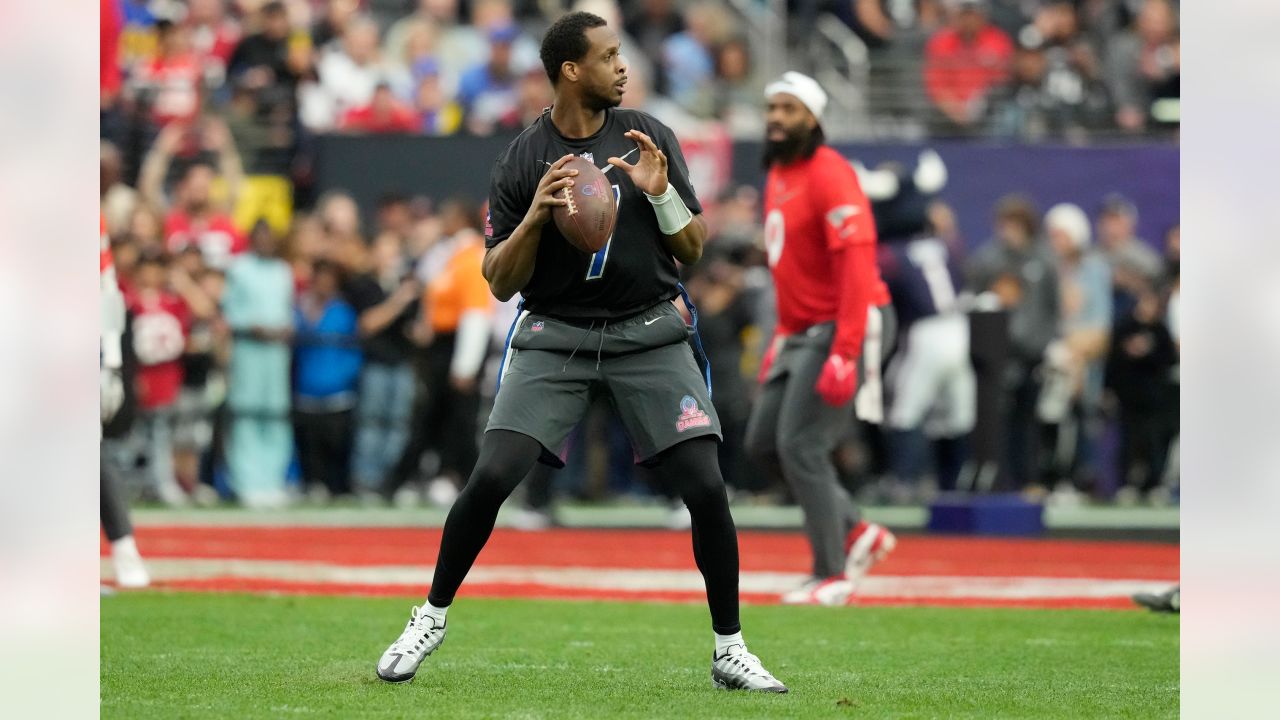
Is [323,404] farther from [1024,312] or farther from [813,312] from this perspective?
[813,312]

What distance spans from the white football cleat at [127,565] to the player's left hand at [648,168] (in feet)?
15.1

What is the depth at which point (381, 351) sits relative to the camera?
16734mm

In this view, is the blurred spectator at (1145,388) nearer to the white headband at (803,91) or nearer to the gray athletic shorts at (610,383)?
the white headband at (803,91)

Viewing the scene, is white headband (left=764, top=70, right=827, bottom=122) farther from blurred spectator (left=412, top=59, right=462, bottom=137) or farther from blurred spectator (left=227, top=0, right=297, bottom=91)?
blurred spectator (left=227, top=0, right=297, bottom=91)

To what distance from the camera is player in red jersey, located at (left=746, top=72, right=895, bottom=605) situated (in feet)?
29.9

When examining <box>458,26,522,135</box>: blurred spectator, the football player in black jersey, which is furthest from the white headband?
<box>458,26,522,135</box>: blurred spectator

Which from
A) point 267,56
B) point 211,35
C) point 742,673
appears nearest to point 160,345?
point 267,56

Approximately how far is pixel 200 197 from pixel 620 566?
22.7 feet

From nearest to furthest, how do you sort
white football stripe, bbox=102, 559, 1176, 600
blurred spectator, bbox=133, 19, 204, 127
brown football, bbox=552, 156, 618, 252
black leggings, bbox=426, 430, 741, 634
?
brown football, bbox=552, 156, 618, 252 < black leggings, bbox=426, 430, 741, 634 < white football stripe, bbox=102, 559, 1176, 600 < blurred spectator, bbox=133, 19, 204, 127

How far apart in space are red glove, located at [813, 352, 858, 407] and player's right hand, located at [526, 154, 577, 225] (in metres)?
3.13

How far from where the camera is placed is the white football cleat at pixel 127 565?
31.7 feet

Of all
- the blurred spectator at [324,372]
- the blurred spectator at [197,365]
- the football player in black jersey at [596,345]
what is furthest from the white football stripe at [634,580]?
the blurred spectator at [324,372]
